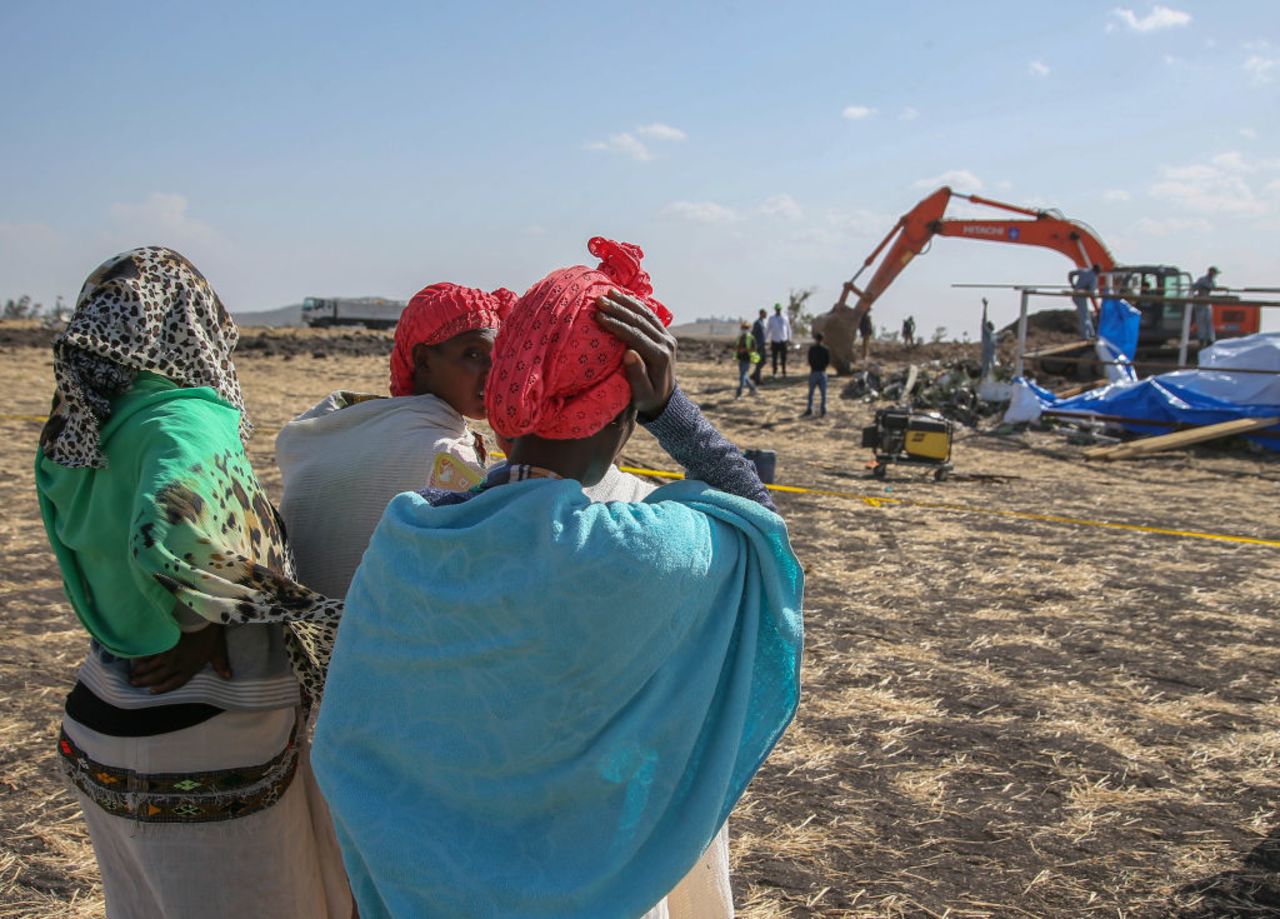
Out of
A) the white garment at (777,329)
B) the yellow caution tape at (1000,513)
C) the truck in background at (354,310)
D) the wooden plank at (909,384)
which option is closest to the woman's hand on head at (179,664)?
the yellow caution tape at (1000,513)

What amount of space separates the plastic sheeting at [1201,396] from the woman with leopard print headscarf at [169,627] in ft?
46.1

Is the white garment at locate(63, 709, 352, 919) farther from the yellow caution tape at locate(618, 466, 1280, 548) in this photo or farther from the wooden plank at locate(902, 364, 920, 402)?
the wooden plank at locate(902, 364, 920, 402)

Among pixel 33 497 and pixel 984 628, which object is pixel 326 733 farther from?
pixel 33 497

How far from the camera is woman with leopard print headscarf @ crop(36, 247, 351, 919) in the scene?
1.97 meters

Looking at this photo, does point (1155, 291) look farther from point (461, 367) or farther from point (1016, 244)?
point (461, 367)

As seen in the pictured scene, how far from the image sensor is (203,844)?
79.7 inches

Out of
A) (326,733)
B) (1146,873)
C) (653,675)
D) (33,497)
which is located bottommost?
(1146,873)

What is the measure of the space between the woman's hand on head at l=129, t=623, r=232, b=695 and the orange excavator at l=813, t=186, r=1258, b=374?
60.7ft

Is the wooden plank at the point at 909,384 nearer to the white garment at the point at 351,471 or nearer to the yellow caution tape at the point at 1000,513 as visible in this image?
the yellow caution tape at the point at 1000,513

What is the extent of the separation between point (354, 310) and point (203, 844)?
4620 centimetres

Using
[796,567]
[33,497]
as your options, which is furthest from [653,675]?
[33,497]

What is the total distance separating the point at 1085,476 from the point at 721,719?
11.3m

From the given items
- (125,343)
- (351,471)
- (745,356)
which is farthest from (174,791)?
(745,356)

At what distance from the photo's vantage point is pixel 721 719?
153 cm
